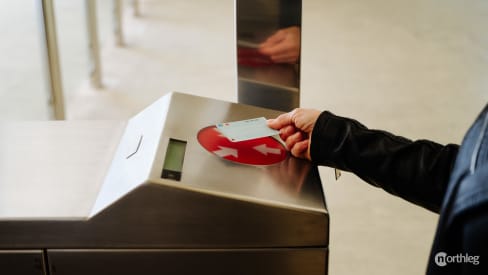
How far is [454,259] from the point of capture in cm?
69

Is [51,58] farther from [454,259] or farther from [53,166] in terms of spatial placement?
[454,259]

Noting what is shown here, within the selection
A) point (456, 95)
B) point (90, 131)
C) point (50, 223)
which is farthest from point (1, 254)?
point (456, 95)

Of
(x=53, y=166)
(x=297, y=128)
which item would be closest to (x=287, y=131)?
(x=297, y=128)

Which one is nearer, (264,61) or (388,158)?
(388,158)

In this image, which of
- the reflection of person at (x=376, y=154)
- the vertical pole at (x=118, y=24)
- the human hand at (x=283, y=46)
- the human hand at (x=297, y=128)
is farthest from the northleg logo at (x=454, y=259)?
the vertical pole at (x=118, y=24)

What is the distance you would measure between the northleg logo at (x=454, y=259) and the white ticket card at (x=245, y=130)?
418 millimetres

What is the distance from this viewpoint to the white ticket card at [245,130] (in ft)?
3.48

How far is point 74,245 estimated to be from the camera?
904 mm

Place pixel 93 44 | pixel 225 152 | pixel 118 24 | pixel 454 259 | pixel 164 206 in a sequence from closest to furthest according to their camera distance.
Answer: pixel 454 259 < pixel 164 206 < pixel 225 152 < pixel 93 44 < pixel 118 24

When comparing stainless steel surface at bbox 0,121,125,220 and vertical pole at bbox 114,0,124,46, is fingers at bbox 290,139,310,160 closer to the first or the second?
stainless steel surface at bbox 0,121,125,220

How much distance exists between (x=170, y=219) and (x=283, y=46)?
491 mm

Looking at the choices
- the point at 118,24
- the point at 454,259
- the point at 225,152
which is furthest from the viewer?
the point at 118,24

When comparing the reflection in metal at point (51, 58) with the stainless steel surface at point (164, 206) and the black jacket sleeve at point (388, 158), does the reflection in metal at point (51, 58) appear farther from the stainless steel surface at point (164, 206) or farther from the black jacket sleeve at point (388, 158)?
the black jacket sleeve at point (388, 158)

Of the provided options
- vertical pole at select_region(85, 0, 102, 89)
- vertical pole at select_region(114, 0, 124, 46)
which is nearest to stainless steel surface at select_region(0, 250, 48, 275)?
vertical pole at select_region(85, 0, 102, 89)
